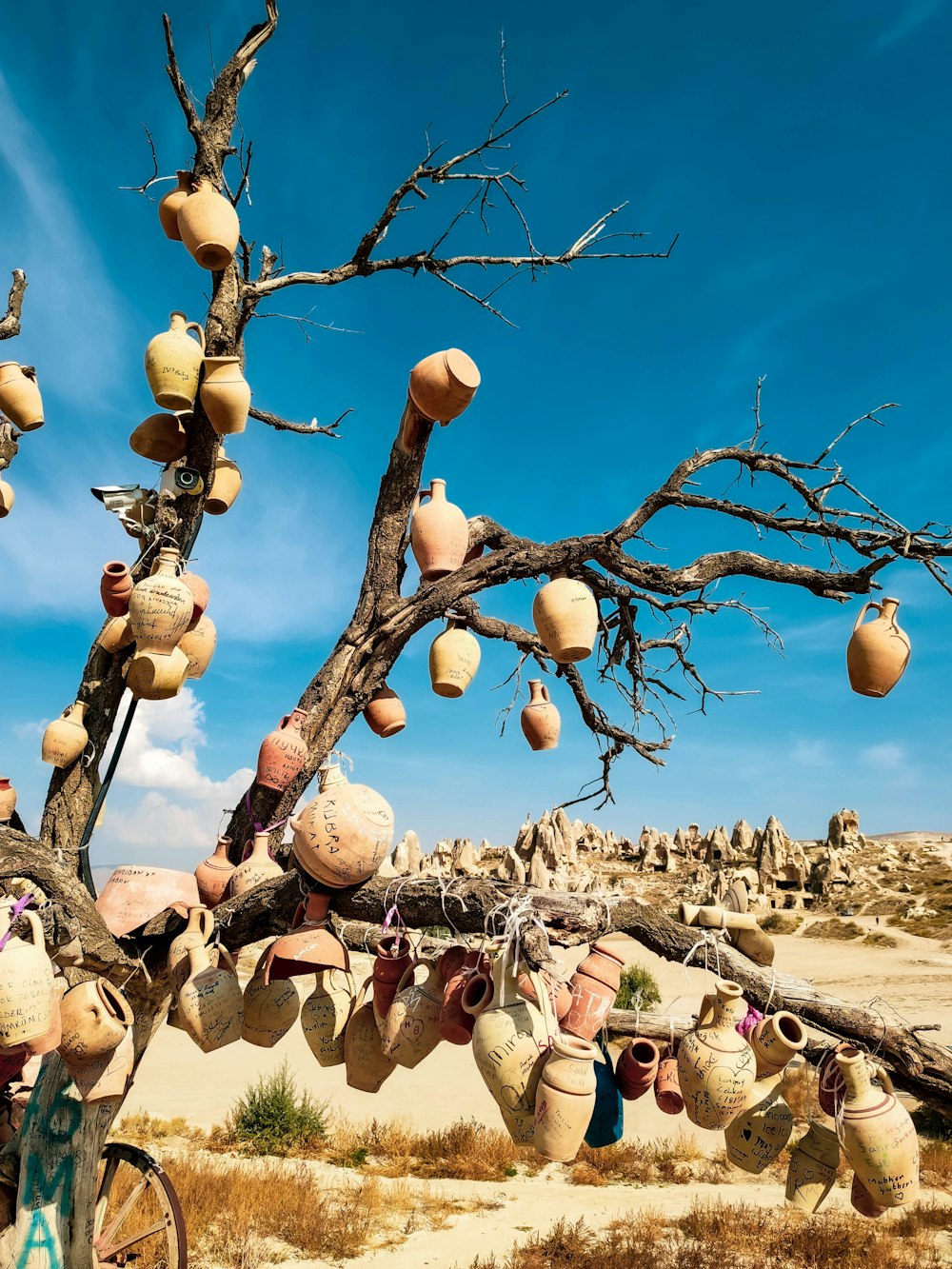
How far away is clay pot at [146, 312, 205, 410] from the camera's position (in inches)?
120

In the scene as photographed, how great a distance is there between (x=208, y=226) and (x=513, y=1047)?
10.1 ft

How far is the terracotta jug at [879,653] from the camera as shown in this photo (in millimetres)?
2775

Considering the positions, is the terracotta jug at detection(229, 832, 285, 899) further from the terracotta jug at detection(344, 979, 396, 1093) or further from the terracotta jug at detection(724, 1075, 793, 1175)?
the terracotta jug at detection(724, 1075, 793, 1175)

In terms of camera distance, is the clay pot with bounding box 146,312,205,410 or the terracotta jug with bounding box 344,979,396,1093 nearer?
the terracotta jug with bounding box 344,979,396,1093

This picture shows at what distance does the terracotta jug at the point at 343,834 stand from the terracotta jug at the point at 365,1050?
43cm

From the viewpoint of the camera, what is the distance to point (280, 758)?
3480mm

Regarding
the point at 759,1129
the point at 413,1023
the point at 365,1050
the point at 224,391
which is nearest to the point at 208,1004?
the point at 365,1050

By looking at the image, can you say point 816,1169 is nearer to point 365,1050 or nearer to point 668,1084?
point 668,1084

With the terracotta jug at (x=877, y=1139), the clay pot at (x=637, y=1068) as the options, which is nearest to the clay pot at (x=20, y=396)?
the clay pot at (x=637, y=1068)

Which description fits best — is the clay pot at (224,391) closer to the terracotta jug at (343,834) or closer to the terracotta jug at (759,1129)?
the terracotta jug at (343,834)

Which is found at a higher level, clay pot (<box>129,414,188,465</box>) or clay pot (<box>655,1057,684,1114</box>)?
clay pot (<box>129,414,188,465</box>)

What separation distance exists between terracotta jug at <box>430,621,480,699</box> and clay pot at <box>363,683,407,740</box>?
0.45 metres

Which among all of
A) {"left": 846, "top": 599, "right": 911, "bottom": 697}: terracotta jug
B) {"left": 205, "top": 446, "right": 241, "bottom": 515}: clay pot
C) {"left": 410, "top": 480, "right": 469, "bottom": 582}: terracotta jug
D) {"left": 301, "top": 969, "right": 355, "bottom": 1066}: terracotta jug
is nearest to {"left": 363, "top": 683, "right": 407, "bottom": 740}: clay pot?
{"left": 410, "top": 480, "right": 469, "bottom": 582}: terracotta jug

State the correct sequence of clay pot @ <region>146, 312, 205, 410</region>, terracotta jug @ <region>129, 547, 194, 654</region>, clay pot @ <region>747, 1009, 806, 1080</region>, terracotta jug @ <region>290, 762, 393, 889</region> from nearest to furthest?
clay pot @ <region>747, 1009, 806, 1080</region>
terracotta jug @ <region>290, 762, 393, 889</region>
terracotta jug @ <region>129, 547, 194, 654</region>
clay pot @ <region>146, 312, 205, 410</region>
